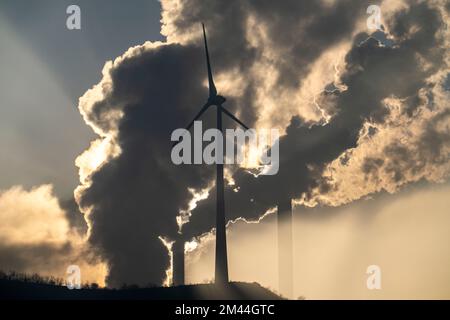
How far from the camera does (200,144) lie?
174 m

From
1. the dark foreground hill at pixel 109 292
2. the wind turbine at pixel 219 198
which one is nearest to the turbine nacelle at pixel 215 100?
the wind turbine at pixel 219 198

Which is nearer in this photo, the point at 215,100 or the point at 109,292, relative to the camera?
the point at 215,100

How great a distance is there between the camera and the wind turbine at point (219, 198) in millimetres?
143238

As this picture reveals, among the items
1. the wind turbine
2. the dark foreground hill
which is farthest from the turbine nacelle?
the dark foreground hill

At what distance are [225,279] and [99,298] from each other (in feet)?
120

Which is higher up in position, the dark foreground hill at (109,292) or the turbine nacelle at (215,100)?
the turbine nacelle at (215,100)

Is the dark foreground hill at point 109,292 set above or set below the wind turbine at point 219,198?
below

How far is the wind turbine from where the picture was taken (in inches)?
5639

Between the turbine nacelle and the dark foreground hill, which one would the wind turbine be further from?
the dark foreground hill

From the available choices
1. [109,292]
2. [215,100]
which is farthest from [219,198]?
[109,292]

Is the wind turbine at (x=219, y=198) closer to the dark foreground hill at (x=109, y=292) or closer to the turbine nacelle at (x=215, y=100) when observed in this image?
the turbine nacelle at (x=215, y=100)

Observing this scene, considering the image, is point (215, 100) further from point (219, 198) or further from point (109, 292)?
point (109, 292)

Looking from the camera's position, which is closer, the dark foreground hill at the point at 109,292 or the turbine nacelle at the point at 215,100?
the turbine nacelle at the point at 215,100

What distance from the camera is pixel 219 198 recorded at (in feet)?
493
